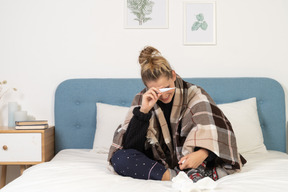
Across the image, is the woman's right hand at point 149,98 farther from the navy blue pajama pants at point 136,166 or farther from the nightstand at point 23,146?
the nightstand at point 23,146

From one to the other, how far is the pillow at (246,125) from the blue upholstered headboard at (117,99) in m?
0.16

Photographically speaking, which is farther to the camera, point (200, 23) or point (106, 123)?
point (200, 23)

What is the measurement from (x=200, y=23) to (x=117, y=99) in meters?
0.87

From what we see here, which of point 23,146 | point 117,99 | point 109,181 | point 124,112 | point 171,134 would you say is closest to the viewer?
point 109,181

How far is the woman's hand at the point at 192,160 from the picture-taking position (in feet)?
4.94

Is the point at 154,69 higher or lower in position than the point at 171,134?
higher

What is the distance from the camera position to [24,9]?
265cm

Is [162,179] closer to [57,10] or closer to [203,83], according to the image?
[203,83]

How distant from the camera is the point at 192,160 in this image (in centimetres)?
151

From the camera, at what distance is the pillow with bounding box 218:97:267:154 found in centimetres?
225

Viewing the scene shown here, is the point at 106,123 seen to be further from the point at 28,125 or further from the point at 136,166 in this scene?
the point at 136,166

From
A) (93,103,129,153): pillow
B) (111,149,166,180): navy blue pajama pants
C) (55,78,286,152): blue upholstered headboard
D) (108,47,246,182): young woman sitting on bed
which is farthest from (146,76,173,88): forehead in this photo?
(55,78,286,152): blue upholstered headboard

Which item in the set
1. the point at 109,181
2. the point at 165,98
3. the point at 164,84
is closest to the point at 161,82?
the point at 164,84

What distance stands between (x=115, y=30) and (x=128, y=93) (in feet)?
1.67
